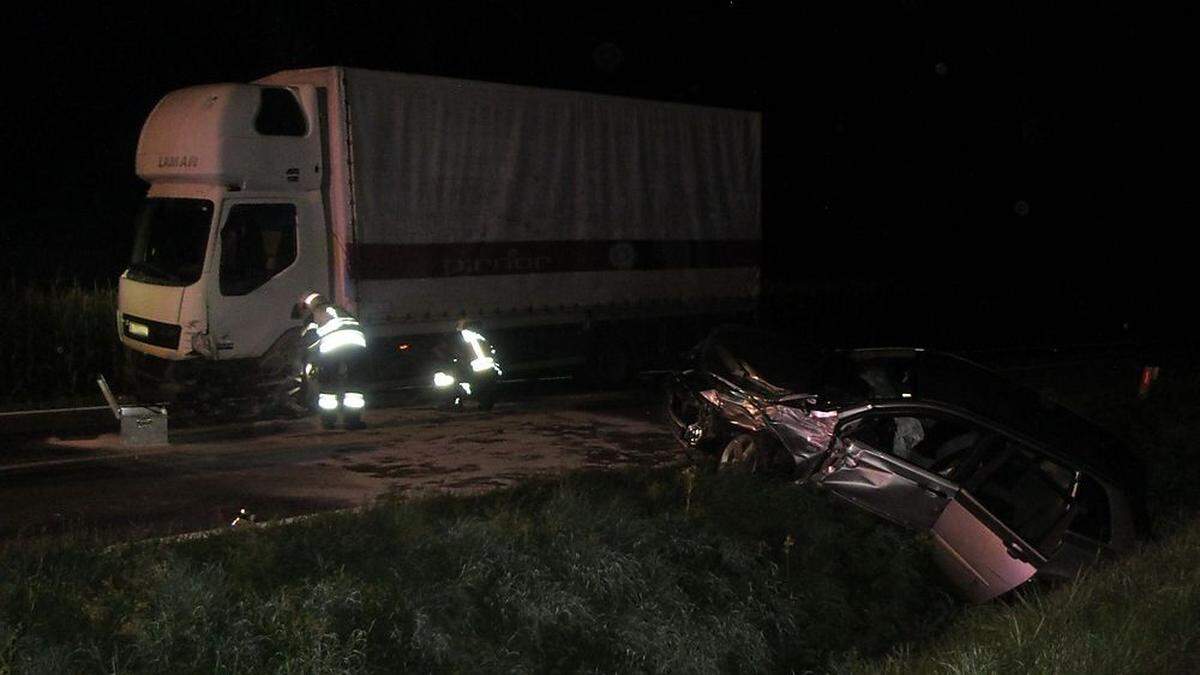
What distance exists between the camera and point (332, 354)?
11781 mm

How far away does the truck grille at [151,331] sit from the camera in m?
12.8

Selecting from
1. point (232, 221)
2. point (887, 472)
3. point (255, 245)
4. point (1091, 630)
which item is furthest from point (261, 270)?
point (1091, 630)

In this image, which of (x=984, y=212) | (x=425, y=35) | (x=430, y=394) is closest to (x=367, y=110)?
(x=430, y=394)

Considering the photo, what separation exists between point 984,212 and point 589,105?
28824mm

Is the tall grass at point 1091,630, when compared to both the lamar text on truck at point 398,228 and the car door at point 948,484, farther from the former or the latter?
the lamar text on truck at point 398,228

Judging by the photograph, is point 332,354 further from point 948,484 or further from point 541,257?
point 948,484

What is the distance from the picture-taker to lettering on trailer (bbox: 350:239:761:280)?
529 inches

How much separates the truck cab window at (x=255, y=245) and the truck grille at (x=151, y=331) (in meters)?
0.64

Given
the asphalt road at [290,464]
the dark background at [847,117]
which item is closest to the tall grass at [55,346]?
the asphalt road at [290,464]

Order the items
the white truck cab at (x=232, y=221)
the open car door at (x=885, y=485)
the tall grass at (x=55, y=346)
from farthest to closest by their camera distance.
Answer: the tall grass at (x=55, y=346) < the white truck cab at (x=232, y=221) < the open car door at (x=885, y=485)

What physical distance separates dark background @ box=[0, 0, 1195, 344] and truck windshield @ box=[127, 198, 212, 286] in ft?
24.7

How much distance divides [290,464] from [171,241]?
3.07 m

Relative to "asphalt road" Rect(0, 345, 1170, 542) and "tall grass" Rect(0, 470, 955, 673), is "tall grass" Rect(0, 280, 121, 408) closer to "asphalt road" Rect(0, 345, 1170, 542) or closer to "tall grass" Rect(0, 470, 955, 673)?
"asphalt road" Rect(0, 345, 1170, 542)

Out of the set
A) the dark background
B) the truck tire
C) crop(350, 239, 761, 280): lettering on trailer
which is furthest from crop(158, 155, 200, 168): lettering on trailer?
the dark background
